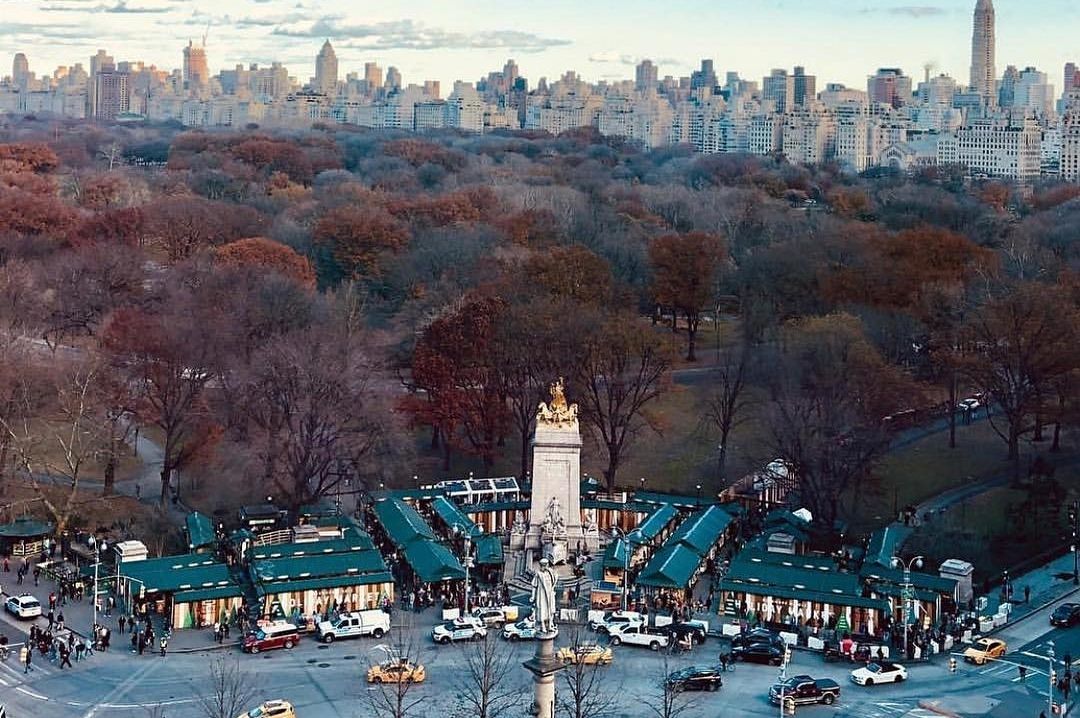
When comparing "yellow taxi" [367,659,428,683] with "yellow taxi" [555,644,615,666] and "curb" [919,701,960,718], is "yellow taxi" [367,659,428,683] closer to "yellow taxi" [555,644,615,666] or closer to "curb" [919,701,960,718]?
"yellow taxi" [555,644,615,666]

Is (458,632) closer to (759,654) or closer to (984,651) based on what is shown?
(759,654)

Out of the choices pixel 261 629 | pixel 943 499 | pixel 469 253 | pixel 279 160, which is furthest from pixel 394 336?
pixel 279 160

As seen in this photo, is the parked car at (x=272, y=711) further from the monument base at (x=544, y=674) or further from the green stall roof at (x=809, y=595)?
the green stall roof at (x=809, y=595)

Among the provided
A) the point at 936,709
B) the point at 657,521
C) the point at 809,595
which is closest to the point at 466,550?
the point at 657,521

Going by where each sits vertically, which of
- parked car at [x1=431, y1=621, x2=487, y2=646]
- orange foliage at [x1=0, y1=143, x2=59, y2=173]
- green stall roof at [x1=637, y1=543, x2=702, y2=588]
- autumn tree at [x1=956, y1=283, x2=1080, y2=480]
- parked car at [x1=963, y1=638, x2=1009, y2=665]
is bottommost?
parked car at [x1=431, y1=621, x2=487, y2=646]

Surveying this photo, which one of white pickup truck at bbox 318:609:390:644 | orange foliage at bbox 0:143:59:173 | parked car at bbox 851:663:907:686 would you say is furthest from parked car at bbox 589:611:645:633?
orange foliage at bbox 0:143:59:173
